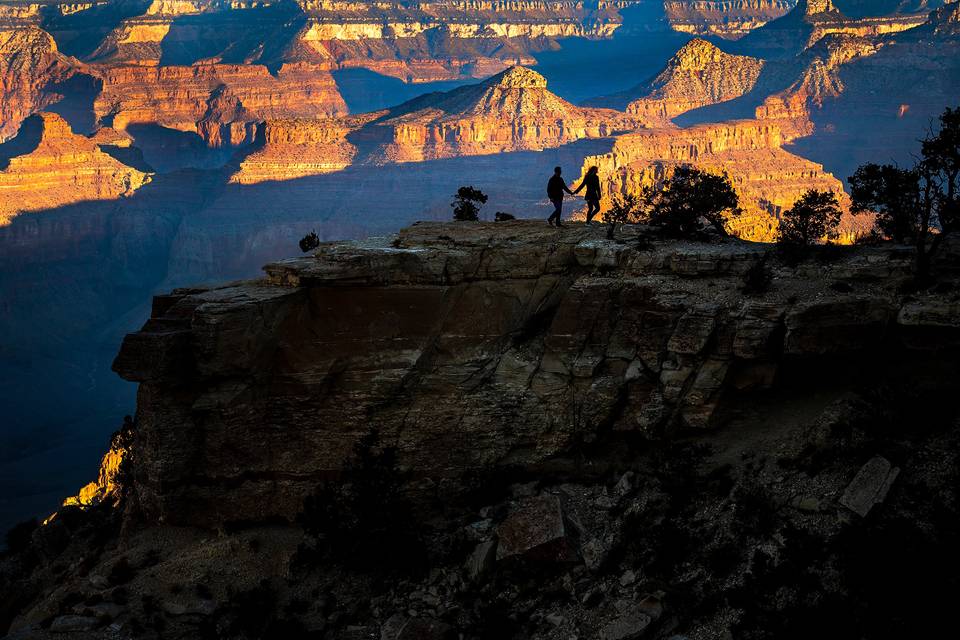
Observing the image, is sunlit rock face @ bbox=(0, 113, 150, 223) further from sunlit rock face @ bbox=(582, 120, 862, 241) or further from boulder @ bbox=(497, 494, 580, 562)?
boulder @ bbox=(497, 494, 580, 562)

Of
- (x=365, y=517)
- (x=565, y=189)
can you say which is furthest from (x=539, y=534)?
(x=565, y=189)

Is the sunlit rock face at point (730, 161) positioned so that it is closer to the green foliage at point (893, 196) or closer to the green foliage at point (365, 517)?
the green foliage at point (893, 196)

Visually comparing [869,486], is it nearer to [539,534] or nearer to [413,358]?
[539,534]

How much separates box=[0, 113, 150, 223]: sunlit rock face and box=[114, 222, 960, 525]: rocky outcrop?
15221 cm

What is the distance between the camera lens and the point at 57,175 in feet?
612

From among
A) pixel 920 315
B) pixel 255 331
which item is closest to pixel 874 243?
pixel 920 315

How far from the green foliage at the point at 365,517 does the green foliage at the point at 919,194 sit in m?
15.6

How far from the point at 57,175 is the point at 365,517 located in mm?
169442

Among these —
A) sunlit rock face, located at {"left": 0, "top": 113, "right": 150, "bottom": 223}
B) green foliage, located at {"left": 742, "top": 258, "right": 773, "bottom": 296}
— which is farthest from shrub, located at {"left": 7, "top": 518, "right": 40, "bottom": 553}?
sunlit rock face, located at {"left": 0, "top": 113, "right": 150, "bottom": 223}

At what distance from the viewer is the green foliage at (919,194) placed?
32750 millimetres

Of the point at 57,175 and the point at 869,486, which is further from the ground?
the point at 57,175

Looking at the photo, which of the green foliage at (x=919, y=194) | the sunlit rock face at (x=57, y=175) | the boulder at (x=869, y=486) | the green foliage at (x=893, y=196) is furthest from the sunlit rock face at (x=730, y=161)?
the boulder at (x=869, y=486)

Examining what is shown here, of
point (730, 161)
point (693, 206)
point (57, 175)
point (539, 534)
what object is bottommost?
point (539, 534)

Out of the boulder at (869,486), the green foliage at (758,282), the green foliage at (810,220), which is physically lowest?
the boulder at (869,486)
